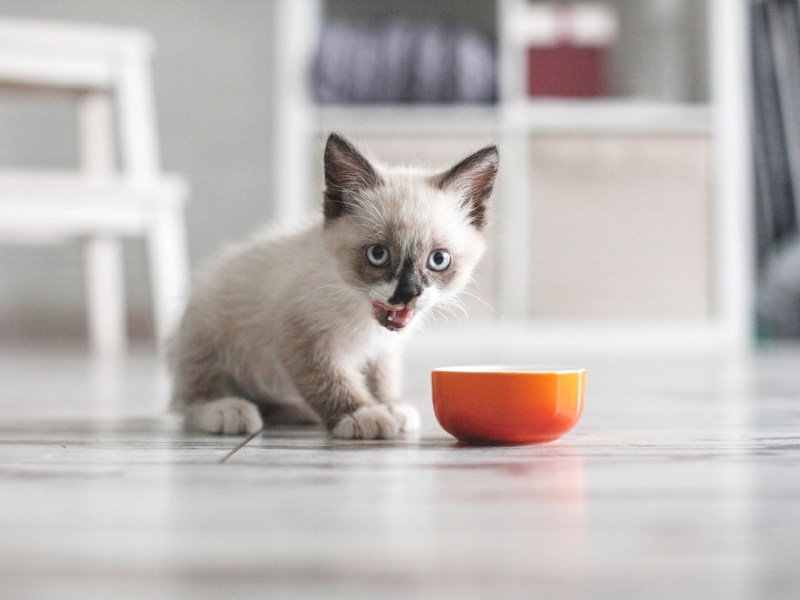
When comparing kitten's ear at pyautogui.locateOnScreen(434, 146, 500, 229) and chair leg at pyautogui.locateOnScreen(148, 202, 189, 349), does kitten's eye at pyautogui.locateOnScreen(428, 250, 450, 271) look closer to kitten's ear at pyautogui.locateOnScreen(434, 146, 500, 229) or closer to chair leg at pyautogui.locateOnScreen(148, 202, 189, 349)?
kitten's ear at pyautogui.locateOnScreen(434, 146, 500, 229)

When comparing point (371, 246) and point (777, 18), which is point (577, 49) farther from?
point (371, 246)

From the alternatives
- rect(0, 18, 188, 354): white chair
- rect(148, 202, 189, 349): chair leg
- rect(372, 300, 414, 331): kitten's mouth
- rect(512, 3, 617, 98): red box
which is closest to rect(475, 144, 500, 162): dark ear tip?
rect(372, 300, 414, 331): kitten's mouth

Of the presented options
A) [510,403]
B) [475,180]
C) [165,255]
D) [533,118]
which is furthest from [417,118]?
[510,403]

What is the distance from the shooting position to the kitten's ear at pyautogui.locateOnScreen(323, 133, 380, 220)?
1.23m

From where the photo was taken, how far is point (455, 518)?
72 centimetres

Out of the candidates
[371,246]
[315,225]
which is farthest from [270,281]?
[371,246]

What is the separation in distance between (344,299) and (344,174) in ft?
0.55

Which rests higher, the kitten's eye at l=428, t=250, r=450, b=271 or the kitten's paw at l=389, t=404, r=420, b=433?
the kitten's eye at l=428, t=250, r=450, b=271

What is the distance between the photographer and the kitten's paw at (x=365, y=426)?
1182 mm

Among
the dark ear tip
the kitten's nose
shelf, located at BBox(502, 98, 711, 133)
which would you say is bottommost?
the kitten's nose

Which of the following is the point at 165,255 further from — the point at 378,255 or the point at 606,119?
the point at 378,255

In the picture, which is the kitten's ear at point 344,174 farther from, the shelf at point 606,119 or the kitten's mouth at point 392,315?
the shelf at point 606,119

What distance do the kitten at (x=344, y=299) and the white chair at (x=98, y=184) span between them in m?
1.54

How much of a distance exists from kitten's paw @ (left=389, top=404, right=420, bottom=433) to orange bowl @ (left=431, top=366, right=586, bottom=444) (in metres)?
0.12
